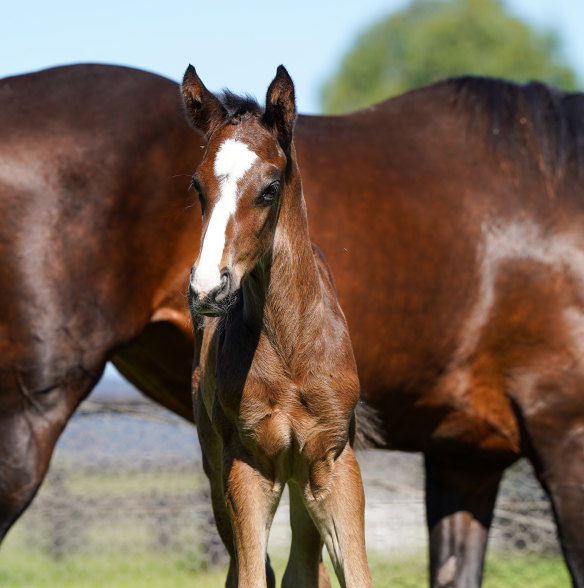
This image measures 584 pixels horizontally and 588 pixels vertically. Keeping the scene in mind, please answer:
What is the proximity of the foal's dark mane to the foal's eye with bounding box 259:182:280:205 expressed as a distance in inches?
78.0

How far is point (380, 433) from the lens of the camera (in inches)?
142

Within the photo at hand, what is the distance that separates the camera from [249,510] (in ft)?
8.68

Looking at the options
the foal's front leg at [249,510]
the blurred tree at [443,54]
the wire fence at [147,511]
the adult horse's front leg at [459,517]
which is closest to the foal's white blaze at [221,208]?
the foal's front leg at [249,510]

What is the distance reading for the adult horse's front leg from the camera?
4.43m

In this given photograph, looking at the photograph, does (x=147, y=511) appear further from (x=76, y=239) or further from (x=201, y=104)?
(x=201, y=104)

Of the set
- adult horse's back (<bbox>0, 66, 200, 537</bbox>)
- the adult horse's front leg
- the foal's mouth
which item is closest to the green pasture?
the adult horse's front leg

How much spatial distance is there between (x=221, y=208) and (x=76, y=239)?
138 centimetres

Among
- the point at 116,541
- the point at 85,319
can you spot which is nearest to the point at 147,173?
the point at 85,319

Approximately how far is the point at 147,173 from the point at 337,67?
29166 mm

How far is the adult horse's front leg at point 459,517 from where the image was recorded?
14.5ft

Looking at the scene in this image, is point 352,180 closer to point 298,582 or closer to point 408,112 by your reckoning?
point 408,112

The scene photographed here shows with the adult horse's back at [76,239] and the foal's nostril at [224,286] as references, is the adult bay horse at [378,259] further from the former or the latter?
the foal's nostril at [224,286]

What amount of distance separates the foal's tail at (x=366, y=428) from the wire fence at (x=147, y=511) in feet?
11.0

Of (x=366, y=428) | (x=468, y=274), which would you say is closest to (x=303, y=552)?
(x=366, y=428)
